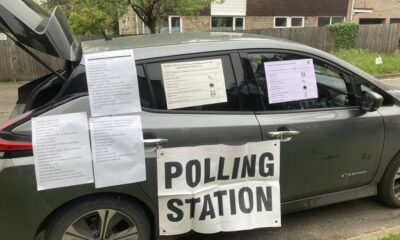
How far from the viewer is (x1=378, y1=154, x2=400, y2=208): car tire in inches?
145

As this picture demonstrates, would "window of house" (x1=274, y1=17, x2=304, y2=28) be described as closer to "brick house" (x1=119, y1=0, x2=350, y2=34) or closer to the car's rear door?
"brick house" (x1=119, y1=0, x2=350, y2=34)

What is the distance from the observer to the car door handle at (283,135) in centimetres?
303

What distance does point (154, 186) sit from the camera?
9.17 feet

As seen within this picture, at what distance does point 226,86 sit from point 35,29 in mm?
1348

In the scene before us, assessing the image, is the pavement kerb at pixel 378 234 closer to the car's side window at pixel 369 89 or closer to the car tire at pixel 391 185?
the car tire at pixel 391 185

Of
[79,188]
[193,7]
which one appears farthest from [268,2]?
[79,188]

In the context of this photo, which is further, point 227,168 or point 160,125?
point 227,168

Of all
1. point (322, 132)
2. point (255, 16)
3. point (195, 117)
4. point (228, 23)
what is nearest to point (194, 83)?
point (195, 117)

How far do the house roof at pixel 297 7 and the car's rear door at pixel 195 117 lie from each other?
19260mm

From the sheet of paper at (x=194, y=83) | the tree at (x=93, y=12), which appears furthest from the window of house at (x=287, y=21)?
the sheet of paper at (x=194, y=83)

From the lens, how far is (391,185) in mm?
3754

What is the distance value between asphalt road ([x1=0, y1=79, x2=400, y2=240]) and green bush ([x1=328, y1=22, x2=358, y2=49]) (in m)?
15.7

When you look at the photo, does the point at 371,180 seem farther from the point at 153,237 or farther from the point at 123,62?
the point at 123,62

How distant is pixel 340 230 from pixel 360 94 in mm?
1211
